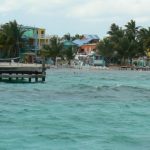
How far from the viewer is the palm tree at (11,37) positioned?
114312 mm

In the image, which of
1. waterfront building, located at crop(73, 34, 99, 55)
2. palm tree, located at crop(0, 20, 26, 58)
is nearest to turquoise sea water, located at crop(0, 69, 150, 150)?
palm tree, located at crop(0, 20, 26, 58)

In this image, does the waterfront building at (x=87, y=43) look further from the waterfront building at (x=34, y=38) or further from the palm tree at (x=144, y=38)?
the palm tree at (x=144, y=38)

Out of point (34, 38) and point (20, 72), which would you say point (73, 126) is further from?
point (34, 38)

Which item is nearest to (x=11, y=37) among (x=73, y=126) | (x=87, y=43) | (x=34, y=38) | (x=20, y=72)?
(x=34, y=38)

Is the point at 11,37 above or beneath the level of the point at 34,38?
beneath

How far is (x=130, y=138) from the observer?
18922 mm

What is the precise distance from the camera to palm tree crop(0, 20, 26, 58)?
114312mm

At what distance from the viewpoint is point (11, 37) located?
114 m

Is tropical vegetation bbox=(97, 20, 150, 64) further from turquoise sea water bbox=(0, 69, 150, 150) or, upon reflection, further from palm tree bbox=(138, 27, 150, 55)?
turquoise sea water bbox=(0, 69, 150, 150)

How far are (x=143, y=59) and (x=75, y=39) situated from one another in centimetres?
2731

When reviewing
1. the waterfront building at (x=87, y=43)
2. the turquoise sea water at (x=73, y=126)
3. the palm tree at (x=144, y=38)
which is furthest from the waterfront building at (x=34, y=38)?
the turquoise sea water at (x=73, y=126)

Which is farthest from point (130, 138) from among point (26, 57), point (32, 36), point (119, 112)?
point (32, 36)

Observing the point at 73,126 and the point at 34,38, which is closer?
the point at 73,126

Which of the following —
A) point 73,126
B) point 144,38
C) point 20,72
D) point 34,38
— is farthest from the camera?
point 34,38
